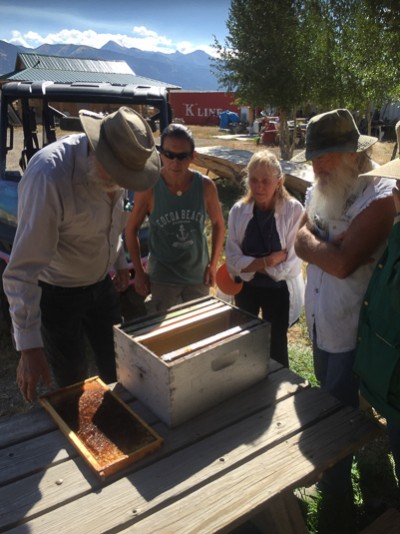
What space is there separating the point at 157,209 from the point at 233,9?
1385 cm

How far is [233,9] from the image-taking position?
14.3 meters

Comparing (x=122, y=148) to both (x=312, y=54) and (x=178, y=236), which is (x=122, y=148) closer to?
(x=178, y=236)

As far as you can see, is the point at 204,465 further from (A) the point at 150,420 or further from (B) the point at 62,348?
(B) the point at 62,348

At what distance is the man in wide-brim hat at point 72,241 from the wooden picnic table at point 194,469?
40 centimetres

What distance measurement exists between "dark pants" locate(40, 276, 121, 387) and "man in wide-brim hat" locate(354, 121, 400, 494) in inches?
59.6

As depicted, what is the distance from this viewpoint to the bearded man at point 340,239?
1974 mm

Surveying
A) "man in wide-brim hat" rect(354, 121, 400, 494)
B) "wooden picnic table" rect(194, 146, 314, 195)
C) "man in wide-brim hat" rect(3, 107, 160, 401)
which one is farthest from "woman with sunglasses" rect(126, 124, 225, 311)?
"wooden picnic table" rect(194, 146, 314, 195)

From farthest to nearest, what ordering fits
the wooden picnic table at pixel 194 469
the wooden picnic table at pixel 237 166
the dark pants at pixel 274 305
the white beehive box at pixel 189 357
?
the wooden picnic table at pixel 237 166
the dark pants at pixel 274 305
the white beehive box at pixel 189 357
the wooden picnic table at pixel 194 469

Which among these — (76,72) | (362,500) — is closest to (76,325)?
(362,500)

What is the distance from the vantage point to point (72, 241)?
2.33 m

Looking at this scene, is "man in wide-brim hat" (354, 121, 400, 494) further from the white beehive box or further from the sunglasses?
A: the sunglasses

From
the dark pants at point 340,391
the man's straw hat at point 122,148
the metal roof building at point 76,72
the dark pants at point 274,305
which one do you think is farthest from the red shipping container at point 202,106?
the dark pants at point 340,391

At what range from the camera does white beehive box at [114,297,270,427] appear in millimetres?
1659

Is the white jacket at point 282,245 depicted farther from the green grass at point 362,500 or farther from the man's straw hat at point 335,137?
the green grass at point 362,500
